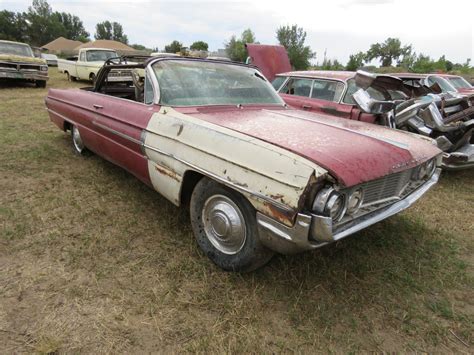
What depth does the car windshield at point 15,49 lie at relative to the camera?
1121 centimetres

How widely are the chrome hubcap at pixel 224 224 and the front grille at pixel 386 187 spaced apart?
0.83m

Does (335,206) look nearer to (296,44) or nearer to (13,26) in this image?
(296,44)

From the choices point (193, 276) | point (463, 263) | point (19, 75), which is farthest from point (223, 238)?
point (19, 75)

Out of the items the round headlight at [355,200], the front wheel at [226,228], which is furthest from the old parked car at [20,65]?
the round headlight at [355,200]

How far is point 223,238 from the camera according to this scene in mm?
2365

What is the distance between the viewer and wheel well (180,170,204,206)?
2.50 meters

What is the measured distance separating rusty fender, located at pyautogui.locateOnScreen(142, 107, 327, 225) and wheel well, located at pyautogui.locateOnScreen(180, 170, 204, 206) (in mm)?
30

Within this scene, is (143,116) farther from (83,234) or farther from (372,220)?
(372,220)

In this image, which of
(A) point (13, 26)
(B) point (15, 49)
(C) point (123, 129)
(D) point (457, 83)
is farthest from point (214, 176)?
(A) point (13, 26)

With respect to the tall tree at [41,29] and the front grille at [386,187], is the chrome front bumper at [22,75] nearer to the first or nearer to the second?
the front grille at [386,187]

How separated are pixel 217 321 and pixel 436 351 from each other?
1.28 meters

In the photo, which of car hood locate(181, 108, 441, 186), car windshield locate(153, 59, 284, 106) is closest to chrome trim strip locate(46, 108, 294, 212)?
car hood locate(181, 108, 441, 186)

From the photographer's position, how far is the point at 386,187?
225 centimetres

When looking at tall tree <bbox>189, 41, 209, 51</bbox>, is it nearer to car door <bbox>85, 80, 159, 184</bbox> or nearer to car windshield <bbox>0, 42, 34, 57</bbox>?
car windshield <bbox>0, 42, 34, 57</bbox>
